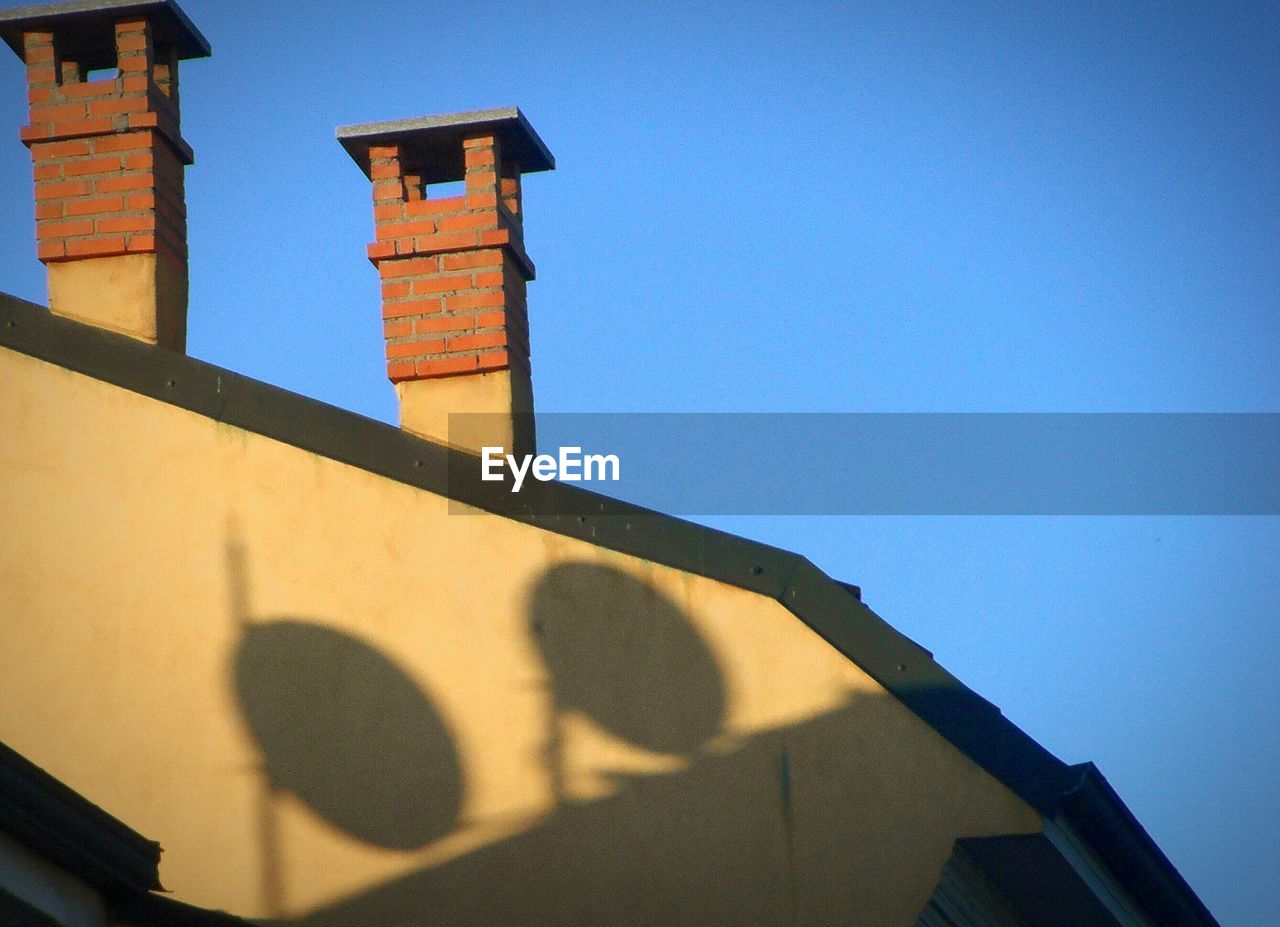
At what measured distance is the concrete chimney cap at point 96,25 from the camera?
7461mm

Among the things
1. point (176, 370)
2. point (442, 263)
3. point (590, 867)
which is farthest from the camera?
point (442, 263)

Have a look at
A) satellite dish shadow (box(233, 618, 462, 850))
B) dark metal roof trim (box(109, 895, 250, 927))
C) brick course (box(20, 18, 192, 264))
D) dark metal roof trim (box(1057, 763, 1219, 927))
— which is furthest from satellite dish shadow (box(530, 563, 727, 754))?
brick course (box(20, 18, 192, 264))

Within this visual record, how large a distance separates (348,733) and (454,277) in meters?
2.15

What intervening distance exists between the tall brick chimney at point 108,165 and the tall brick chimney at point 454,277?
890 millimetres

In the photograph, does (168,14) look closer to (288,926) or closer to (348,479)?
(348,479)

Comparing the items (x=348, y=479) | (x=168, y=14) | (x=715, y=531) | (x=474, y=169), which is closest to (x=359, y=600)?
(x=348, y=479)

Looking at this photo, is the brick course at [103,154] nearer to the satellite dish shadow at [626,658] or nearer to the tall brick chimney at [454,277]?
the tall brick chimney at [454,277]

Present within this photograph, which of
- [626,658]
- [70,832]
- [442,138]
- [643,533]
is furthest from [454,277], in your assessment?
[70,832]

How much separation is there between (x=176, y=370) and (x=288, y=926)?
2.37 metres

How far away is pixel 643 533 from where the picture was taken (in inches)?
269

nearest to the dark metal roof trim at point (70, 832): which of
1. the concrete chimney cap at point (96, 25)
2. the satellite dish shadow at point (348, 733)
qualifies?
the satellite dish shadow at point (348, 733)

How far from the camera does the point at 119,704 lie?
675 cm

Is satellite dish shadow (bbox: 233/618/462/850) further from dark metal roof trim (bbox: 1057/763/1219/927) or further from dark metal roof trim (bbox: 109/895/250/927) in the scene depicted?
dark metal roof trim (bbox: 1057/763/1219/927)

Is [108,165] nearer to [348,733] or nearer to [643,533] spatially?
[348,733]
